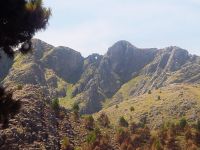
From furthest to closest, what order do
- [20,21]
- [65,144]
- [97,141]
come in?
[97,141] < [65,144] < [20,21]

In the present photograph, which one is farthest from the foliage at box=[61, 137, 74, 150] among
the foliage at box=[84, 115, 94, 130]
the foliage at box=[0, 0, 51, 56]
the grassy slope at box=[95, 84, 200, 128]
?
the grassy slope at box=[95, 84, 200, 128]

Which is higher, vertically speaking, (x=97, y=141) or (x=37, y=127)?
(x=37, y=127)

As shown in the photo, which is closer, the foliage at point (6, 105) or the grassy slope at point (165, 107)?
the foliage at point (6, 105)

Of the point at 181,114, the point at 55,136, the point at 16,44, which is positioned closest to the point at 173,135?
the point at 55,136

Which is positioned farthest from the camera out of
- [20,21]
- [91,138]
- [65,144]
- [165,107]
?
[165,107]

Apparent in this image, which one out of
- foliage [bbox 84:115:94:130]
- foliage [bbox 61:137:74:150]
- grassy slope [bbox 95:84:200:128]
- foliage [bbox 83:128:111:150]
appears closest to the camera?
foliage [bbox 61:137:74:150]

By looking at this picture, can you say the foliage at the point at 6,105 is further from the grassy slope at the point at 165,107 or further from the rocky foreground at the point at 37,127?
the grassy slope at the point at 165,107

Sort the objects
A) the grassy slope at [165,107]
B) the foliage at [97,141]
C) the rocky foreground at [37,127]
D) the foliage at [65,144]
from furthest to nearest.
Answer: the grassy slope at [165,107] → the foliage at [97,141] → the foliage at [65,144] → the rocky foreground at [37,127]

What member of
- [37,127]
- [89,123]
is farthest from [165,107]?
[37,127]

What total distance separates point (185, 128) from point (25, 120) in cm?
4250

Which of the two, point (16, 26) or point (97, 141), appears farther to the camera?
point (97, 141)

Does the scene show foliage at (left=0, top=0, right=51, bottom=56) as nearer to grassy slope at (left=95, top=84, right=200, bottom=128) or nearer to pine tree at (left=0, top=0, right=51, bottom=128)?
pine tree at (left=0, top=0, right=51, bottom=128)

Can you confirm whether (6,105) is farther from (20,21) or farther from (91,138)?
(91,138)

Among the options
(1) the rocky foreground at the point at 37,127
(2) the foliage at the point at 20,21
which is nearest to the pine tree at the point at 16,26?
(2) the foliage at the point at 20,21
